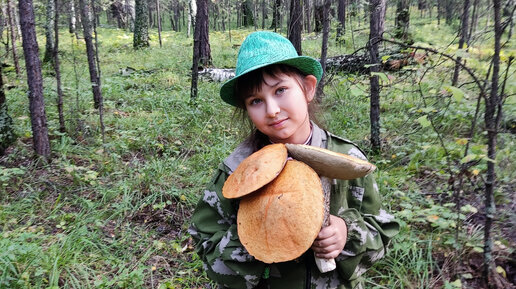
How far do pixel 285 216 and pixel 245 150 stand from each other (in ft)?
1.78

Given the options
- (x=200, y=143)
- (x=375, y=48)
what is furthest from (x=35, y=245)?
(x=375, y=48)

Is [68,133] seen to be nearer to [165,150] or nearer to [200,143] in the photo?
[165,150]

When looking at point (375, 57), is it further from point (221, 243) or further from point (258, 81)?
point (221, 243)

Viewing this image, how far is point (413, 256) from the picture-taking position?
263 centimetres

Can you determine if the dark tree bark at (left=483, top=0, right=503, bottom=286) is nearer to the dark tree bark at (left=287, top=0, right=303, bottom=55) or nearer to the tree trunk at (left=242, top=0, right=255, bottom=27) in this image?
the dark tree bark at (left=287, top=0, right=303, bottom=55)

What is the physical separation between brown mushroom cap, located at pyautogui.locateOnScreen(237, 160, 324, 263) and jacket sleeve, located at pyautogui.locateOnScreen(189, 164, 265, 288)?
28 cm

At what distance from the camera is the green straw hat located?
120cm

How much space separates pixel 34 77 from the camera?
3906 mm

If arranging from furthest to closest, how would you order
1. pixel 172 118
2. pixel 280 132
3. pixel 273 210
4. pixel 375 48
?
pixel 172 118 → pixel 375 48 → pixel 280 132 → pixel 273 210

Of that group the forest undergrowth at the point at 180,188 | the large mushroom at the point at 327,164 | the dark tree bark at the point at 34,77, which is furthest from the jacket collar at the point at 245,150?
the dark tree bark at the point at 34,77

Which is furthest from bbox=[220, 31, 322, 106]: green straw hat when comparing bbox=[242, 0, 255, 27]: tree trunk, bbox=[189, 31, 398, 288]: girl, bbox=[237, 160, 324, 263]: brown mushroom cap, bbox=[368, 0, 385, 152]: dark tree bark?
bbox=[242, 0, 255, 27]: tree trunk

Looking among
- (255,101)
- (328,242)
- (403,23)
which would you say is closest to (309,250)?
(328,242)

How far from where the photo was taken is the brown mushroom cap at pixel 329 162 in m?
0.91

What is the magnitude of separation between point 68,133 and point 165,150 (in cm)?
166
